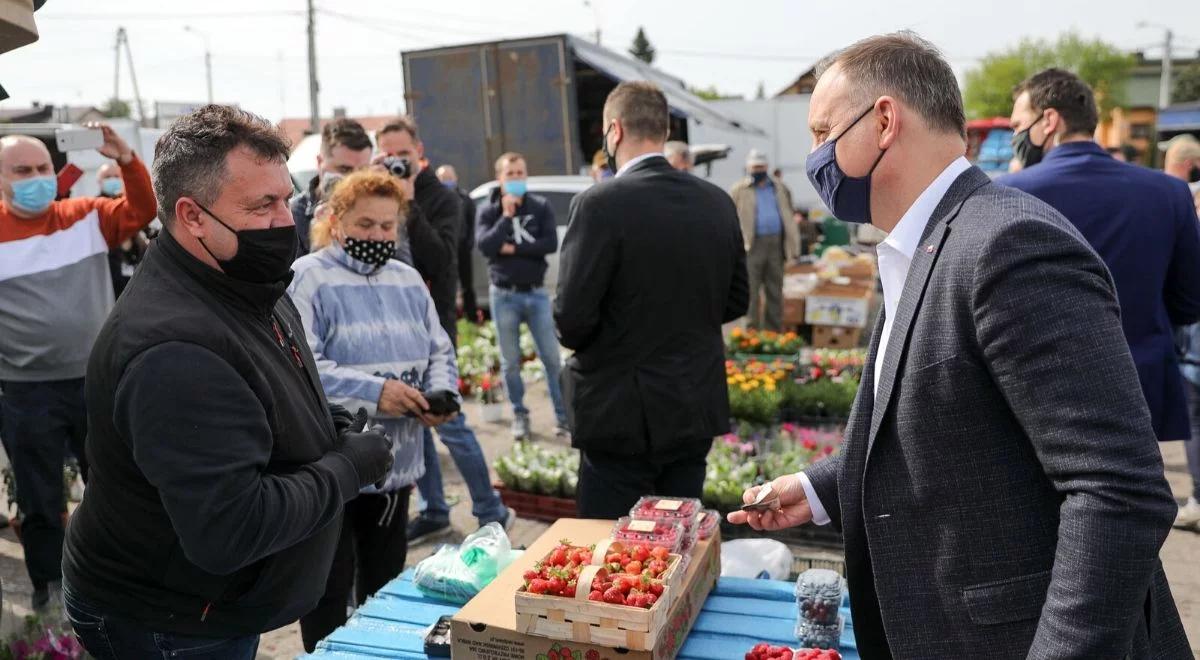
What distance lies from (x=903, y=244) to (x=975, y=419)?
1.19 feet

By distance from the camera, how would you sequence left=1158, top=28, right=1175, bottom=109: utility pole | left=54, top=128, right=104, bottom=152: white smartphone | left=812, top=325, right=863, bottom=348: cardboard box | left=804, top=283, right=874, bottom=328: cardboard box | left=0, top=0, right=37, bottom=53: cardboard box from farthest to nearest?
left=1158, top=28, right=1175, bottom=109: utility pole < left=812, top=325, right=863, bottom=348: cardboard box < left=804, top=283, right=874, bottom=328: cardboard box < left=54, top=128, right=104, bottom=152: white smartphone < left=0, top=0, right=37, bottom=53: cardboard box

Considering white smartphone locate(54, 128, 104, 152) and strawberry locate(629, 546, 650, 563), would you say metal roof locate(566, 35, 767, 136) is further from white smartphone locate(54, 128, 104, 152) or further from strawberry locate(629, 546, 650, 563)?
strawberry locate(629, 546, 650, 563)

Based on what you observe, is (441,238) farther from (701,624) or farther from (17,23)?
(17,23)

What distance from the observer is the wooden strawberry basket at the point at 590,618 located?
2.22 m

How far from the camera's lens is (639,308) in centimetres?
331

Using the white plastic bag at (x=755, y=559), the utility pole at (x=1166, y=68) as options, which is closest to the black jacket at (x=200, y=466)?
the white plastic bag at (x=755, y=559)

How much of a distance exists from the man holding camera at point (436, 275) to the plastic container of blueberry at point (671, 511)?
2.19m

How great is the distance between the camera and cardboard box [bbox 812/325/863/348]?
9633mm

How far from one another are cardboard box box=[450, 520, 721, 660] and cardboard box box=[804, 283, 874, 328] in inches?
282

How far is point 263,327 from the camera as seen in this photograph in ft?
6.82

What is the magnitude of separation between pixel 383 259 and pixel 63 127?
1608 millimetres

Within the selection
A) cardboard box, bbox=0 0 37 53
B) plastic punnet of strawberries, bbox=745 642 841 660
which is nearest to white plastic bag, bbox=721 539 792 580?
plastic punnet of strawberries, bbox=745 642 841 660

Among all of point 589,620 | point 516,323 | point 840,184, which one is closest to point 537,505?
point 516,323

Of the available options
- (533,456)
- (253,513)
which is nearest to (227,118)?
(253,513)
